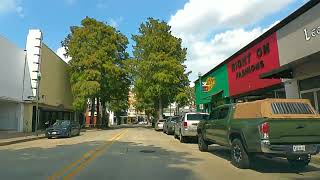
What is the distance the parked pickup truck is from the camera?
36.8ft

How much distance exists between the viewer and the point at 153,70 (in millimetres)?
54969

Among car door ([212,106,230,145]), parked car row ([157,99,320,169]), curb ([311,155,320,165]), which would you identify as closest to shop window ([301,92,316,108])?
curb ([311,155,320,165])

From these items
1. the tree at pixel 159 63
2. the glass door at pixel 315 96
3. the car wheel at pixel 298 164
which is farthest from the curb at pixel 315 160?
the tree at pixel 159 63

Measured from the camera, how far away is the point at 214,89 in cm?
3794

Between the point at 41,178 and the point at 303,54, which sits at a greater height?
the point at 303,54

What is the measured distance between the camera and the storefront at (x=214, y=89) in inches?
1347

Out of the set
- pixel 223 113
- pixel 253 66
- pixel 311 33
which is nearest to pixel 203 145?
pixel 223 113

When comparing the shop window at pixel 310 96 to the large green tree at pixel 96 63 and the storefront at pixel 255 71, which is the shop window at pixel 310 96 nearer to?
the storefront at pixel 255 71

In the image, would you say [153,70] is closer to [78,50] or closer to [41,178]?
[78,50]

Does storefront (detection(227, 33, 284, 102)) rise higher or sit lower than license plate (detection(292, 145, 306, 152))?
higher

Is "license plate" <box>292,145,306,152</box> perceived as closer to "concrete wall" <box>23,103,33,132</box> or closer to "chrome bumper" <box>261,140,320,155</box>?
"chrome bumper" <box>261,140,320,155</box>

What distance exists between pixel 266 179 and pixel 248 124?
2021mm

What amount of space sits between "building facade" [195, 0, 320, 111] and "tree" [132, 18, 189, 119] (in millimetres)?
21491

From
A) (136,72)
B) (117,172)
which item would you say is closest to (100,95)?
(136,72)
